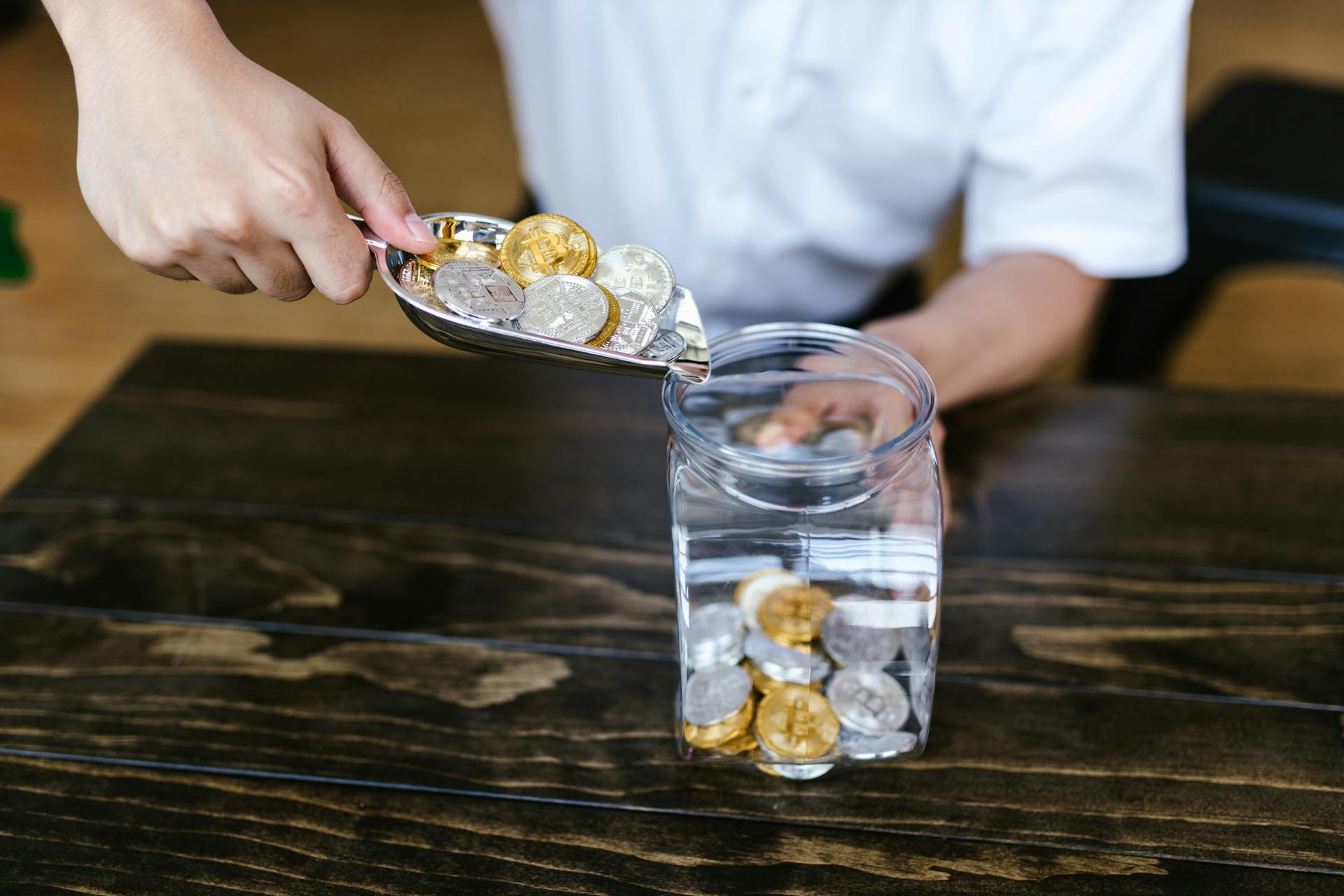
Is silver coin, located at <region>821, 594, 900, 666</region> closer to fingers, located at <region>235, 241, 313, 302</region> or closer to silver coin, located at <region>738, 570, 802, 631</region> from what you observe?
silver coin, located at <region>738, 570, 802, 631</region>

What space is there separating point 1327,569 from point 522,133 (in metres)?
0.99

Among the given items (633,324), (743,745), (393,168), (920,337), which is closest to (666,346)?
(633,324)

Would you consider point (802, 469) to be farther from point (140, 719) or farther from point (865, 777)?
point (140, 719)

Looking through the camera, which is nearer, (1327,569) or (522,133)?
(1327,569)

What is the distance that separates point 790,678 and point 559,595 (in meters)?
0.20

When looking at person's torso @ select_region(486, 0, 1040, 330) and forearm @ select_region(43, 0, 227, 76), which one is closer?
forearm @ select_region(43, 0, 227, 76)

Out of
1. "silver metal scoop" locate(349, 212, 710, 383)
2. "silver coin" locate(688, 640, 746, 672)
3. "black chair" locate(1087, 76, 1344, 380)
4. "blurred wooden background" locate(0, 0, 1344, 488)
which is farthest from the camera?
"blurred wooden background" locate(0, 0, 1344, 488)

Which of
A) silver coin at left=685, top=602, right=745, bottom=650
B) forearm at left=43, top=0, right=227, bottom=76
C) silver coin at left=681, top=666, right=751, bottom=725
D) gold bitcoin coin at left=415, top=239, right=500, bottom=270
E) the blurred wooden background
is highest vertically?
forearm at left=43, top=0, right=227, bottom=76

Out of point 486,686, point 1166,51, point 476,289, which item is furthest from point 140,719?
point 1166,51

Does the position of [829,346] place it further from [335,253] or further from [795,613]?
[335,253]

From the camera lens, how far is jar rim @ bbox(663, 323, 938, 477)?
19.5 inches

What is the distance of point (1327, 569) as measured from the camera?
0.71m

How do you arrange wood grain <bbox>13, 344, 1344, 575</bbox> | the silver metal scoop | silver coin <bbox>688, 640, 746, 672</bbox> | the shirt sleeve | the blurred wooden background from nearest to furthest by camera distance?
the silver metal scoop, silver coin <bbox>688, 640, 746, 672</bbox>, wood grain <bbox>13, 344, 1344, 575</bbox>, the shirt sleeve, the blurred wooden background

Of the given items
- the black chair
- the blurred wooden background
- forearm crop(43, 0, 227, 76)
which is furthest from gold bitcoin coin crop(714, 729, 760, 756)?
the blurred wooden background
